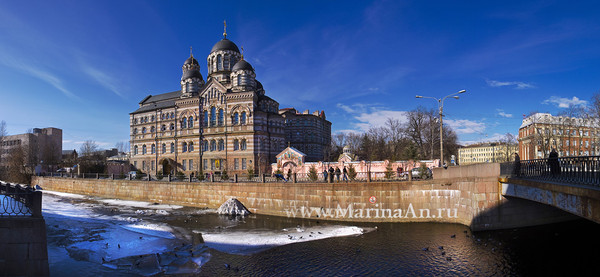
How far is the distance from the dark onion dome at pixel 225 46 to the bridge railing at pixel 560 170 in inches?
1924

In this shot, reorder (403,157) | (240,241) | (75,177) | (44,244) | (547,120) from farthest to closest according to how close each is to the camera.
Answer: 1. (547,120)
2. (75,177)
3. (403,157)
4. (240,241)
5. (44,244)

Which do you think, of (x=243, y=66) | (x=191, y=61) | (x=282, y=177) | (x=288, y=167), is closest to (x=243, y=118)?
(x=243, y=66)

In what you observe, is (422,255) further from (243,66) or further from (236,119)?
(243,66)

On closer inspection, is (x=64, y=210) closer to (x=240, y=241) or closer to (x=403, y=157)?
(x=240, y=241)

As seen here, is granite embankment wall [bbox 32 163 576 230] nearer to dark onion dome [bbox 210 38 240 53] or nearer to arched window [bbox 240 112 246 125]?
arched window [bbox 240 112 246 125]

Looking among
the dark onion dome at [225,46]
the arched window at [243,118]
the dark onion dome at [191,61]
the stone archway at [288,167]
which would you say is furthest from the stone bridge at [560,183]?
the dark onion dome at [191,61]

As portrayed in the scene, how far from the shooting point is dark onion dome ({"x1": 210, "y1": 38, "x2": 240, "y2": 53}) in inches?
2230

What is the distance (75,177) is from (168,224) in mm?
35240

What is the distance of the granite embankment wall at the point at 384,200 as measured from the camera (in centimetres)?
1948

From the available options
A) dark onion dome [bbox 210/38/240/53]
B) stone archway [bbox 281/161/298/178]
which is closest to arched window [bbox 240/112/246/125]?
stone archway [bbox 281/161/298/178]

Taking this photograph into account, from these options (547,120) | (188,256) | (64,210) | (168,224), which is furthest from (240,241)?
(547,120)

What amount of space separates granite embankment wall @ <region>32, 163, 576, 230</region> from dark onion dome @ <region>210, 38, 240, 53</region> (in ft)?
104

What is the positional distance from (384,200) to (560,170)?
12131 millimetres

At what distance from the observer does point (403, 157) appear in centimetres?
4100
